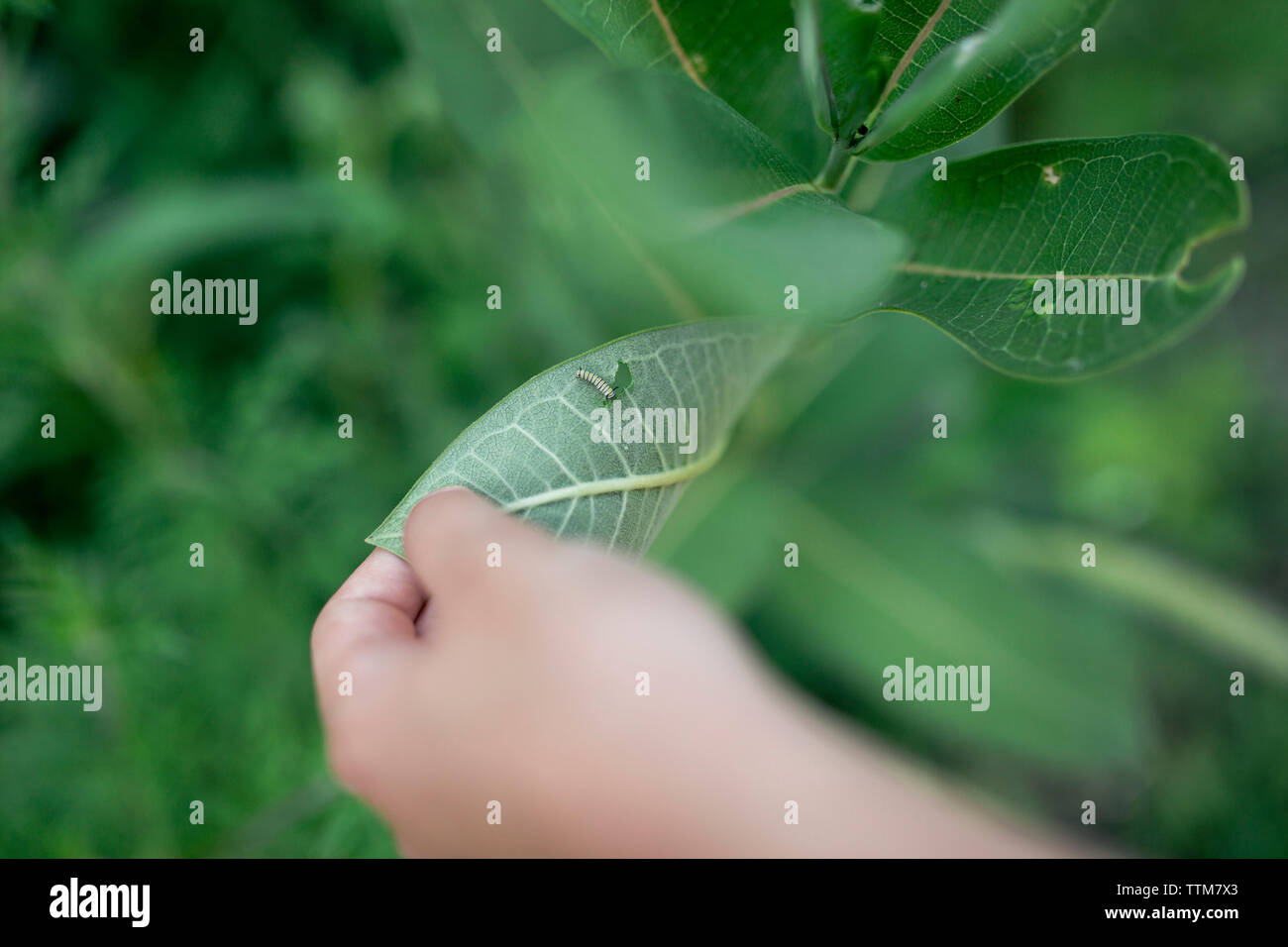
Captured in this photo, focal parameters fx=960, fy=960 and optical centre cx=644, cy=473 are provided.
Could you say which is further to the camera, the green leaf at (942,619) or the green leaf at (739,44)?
the green leaf at (942,619)

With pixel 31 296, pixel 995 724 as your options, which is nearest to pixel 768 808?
pixel 995 724

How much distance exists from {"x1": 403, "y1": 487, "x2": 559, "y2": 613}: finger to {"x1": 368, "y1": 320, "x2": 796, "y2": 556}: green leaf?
0.01 metres

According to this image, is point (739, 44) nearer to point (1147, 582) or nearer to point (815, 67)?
point (815, 67)

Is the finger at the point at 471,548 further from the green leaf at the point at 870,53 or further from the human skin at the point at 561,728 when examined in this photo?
the green leaf at the point at 870,53

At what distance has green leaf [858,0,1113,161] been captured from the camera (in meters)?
0.46

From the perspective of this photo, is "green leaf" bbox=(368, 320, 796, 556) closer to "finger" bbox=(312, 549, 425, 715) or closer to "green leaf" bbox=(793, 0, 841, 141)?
"finger" bbox=(312, 549, 425, 715)

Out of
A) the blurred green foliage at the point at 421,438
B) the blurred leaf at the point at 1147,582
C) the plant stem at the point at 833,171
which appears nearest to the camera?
the plant stem at the point at 833,171

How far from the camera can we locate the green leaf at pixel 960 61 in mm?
462

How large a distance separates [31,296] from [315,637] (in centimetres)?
88

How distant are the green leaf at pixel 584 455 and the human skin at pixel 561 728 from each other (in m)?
0.02

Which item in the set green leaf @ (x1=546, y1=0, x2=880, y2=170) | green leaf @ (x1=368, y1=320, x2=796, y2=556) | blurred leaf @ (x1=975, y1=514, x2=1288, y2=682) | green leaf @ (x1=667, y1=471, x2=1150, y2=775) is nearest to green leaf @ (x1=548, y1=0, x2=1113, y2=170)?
green leaf @ (x1=546, y1=0, x2=880, y2=170)

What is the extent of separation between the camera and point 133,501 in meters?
1.17

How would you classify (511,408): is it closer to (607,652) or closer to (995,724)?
(607,652)

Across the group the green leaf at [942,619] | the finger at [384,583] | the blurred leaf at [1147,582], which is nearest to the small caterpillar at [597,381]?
the finger at [384,583]
